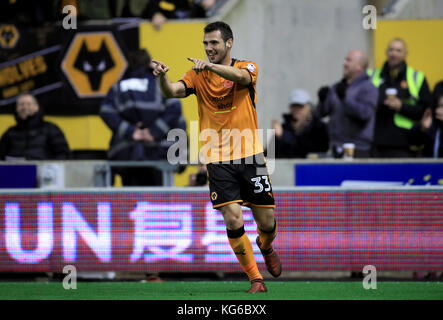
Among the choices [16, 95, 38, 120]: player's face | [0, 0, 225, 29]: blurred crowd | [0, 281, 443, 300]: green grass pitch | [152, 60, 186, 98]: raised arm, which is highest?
[0, 0, 225, 29]: blurred crowd

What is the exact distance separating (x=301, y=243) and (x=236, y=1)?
520cm

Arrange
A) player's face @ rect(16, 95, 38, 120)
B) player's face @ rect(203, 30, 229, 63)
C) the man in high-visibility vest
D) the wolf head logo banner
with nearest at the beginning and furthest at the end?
player's face @ rect(203, 30, 229, 63) → player's face @ rect(16, 95, 38, 120) → the man in high-visibility vest → the wolf head logo banner

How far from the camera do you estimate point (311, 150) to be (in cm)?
1286

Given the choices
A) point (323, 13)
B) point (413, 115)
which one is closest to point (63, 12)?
point (323, 13)

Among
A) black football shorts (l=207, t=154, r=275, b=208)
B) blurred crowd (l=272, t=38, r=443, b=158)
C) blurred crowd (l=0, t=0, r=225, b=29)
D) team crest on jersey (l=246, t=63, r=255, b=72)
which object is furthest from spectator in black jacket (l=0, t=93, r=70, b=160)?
team crest on jersey (l=246, t=63, r=255, b=72)

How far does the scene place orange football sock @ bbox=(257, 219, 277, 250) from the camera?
9312 mm

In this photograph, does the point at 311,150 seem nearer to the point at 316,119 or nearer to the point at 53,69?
the point at 316,119

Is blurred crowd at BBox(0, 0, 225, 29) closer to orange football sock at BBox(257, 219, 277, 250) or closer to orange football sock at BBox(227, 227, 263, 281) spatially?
orange football sock at BBox(257, 219, 277, 250)

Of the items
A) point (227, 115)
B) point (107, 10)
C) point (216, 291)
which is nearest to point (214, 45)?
point (227, 115)

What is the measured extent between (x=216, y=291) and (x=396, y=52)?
4.87 metres

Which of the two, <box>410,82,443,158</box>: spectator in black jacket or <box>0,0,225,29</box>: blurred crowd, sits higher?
<box>0,0,225,29</box>: blurred crowd

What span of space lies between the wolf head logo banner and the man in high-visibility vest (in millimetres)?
3969

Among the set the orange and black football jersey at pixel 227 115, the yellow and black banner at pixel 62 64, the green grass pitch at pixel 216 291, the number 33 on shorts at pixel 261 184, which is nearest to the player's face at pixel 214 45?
the orange and black football jersey at pixel 227 115

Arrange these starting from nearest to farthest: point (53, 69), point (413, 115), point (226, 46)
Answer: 1. point (226, 46)
2. point (413, 115)
3. point (53, 69)
